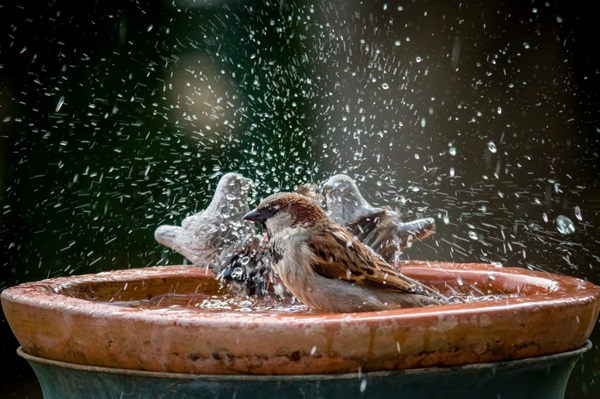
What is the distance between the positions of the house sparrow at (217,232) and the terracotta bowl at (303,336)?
722 millimetres

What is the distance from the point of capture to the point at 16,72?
3795mm

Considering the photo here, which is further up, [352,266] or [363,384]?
[352,266]

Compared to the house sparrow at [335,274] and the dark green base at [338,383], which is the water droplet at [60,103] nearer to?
the house sparrow at [335,274]

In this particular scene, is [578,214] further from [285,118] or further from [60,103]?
[60,103]

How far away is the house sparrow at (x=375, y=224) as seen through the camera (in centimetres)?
242

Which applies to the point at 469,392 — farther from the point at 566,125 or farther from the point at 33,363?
the point at 566,125

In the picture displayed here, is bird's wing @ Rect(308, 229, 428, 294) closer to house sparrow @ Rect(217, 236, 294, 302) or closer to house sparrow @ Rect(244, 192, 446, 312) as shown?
house sparrow @ Rect(244, 192, 446, 312)

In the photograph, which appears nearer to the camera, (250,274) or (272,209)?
(272,209)

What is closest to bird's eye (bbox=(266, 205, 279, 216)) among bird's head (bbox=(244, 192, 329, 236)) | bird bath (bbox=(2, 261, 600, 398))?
bird's head (bbox=(244, 192, 329, 236))

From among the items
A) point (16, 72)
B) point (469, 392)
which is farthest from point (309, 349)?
point (16, 72)

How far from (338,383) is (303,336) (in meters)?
0.11

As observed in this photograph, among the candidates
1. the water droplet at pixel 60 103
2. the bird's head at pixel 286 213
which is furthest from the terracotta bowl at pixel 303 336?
the water droplet at pixel 60 103

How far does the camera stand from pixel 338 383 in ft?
4.78

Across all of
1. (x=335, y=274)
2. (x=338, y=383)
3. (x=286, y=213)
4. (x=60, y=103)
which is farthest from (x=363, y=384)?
(x=60, y=103)
